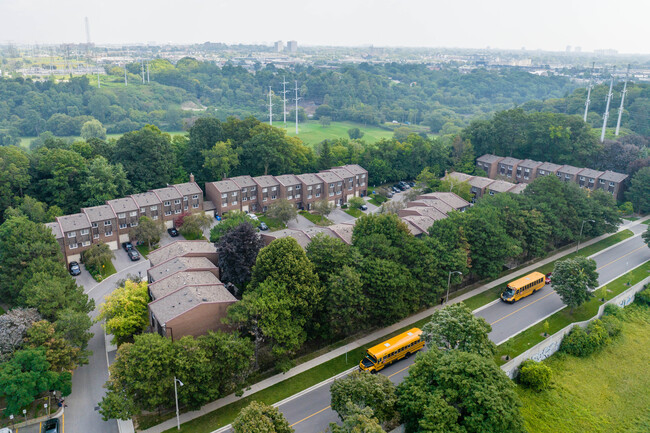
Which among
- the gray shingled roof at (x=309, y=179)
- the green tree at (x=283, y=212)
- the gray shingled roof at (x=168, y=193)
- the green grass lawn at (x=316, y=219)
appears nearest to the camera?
the gray shingled roof at (x=168, y=193)

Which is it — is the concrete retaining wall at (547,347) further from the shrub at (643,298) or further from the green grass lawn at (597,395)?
the shrub at (643,298)

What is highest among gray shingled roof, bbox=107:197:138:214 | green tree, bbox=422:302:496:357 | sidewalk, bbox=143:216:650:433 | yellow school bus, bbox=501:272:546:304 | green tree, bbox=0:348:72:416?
gray shingled roof, bbox=107:197:138:214

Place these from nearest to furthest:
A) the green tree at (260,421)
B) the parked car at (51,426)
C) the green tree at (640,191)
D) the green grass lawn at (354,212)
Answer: the green tree at (260,421) → the parked car at (51,426) → the green tree at (640,191) → the green grass lawn at (354,212)

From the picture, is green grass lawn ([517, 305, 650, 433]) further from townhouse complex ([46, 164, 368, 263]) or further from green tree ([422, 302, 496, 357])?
townhouse complex ([46, 164, 368, 263])

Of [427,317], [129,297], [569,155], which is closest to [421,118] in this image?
[569,155]

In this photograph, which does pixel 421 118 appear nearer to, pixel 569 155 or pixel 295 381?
pixel 569 155

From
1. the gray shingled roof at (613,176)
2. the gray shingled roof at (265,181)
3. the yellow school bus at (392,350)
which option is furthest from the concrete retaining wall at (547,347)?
the gray shingled roof at (265,181)

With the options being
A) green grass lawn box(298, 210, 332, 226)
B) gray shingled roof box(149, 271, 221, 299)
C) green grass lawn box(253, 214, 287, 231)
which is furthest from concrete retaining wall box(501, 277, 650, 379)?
green grass lawn box(253, 214, 287, 231)
